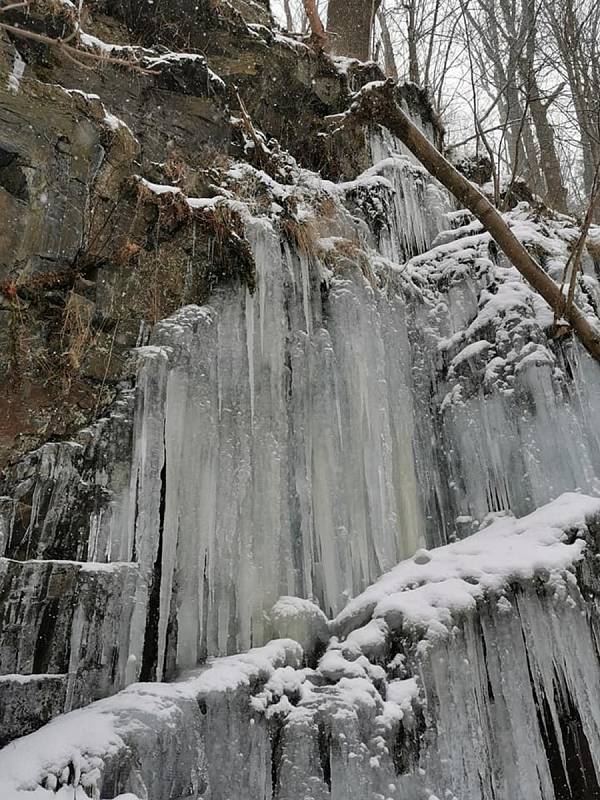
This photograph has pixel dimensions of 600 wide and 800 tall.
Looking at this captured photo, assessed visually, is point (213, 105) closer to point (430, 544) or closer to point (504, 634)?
Result: point (430, 544)

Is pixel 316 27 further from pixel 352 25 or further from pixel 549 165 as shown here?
pixel 549 165

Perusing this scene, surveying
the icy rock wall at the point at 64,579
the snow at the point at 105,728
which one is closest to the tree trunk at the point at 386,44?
the icy rock wall at the point at 64,579

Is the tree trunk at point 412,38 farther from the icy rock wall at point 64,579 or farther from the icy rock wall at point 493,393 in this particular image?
the icy rock wall at point 64,579

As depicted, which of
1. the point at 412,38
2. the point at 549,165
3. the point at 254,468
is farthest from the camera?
the point at 549,165

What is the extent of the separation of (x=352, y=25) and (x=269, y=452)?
5890 mm

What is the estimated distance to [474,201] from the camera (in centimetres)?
370

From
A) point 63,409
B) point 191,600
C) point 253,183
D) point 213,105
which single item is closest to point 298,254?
point 253,183

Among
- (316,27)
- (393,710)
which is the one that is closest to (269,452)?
(393,710)

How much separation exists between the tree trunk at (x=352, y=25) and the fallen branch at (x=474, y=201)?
11.8ft

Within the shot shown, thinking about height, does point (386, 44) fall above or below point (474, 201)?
above

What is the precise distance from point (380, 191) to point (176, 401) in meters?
3.08

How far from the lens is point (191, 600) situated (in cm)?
345

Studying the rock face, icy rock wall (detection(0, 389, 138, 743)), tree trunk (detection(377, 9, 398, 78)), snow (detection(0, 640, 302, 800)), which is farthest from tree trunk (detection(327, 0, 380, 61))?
snow (detection(0, 640, 302, 800))

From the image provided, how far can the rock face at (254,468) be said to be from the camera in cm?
297
